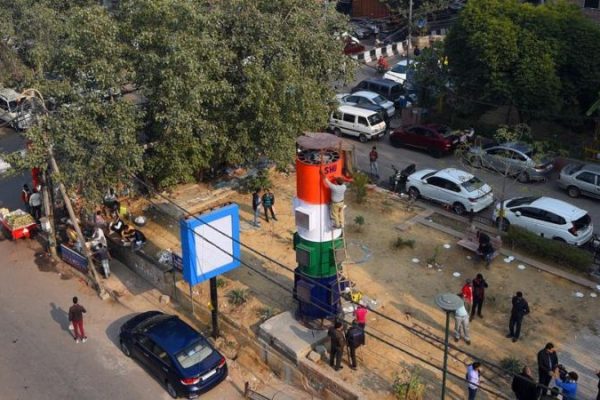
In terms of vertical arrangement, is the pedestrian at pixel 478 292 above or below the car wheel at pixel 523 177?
above

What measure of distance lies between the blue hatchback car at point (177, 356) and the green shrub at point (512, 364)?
23.1 ft

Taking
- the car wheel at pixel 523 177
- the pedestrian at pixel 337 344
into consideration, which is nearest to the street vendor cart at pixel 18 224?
the pedestrian at pixel 337 344

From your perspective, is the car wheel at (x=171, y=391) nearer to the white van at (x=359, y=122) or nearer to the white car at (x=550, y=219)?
the white car at (x=550, y=219)

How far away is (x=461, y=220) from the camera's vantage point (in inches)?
973

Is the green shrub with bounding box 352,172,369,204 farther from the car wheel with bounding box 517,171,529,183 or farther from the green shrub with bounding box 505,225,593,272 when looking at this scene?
the car wheel with bounding box 517,171,529,183

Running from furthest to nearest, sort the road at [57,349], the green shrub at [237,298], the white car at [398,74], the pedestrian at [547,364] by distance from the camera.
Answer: the white car at [398,74] < the green shrub at [237,298] < the road at [57,349] < the pedestrian at [547,364]

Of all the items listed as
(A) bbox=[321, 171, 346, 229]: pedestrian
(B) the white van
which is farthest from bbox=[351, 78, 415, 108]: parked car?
(A) bbox=[321, 171, 346, 229]: pedestrian

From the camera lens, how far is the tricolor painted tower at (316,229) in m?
17.1

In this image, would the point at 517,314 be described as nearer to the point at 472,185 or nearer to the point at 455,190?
the point at 455,190

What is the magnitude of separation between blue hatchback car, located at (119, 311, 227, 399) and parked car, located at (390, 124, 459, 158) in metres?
17.2

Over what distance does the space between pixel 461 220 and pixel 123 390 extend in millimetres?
13543

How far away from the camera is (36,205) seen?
2514 centimetres

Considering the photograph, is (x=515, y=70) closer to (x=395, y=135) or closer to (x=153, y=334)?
(x=395, y=135)

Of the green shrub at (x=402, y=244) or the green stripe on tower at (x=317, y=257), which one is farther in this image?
the green shrub at (x=402, y=244)
